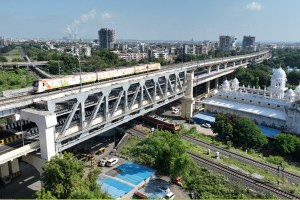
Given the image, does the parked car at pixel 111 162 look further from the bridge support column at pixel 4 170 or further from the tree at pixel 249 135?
the tree at pixel 249 135

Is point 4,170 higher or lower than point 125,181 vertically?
higher

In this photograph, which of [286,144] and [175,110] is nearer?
[286,144]

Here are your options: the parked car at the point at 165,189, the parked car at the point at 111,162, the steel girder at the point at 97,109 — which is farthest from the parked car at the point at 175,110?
the parked car at the point at 165,189

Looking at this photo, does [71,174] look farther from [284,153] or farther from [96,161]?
[284,153]

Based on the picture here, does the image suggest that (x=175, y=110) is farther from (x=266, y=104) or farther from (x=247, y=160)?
(x=247, y=160)

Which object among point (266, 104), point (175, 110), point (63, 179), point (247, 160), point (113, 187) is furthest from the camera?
point (175, 110)

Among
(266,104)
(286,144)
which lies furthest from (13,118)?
(266,104)

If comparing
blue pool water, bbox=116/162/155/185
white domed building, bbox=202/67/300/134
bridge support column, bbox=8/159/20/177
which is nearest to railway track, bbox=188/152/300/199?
blue pool water, bbox=116/162/155/185
